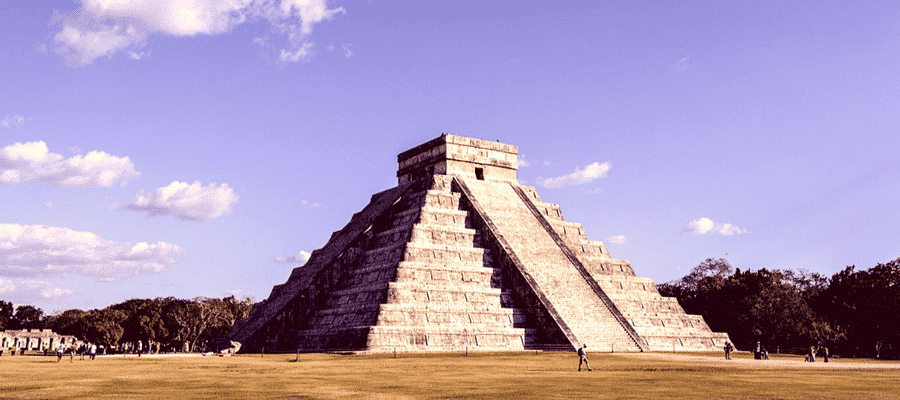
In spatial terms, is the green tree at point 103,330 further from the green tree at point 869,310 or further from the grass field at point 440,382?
the green tree at point 869,310

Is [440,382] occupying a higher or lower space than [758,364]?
lower

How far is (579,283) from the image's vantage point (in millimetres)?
42406

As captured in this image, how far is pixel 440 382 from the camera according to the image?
1944 centimetres

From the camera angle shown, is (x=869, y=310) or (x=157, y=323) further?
(x=157, y=323)

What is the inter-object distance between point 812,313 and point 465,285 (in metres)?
33.9

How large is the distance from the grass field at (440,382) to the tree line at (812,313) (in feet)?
107

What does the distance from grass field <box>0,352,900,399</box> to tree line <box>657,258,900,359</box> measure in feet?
107

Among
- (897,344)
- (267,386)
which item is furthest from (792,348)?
(267,386)

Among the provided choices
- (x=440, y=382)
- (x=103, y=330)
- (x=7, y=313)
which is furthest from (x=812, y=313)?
(x=7, y=313)

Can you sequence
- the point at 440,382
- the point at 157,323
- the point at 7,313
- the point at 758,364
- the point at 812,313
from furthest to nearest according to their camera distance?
the point at 7,313, the point at 157,323, the point at 812,313, the point at 758,364, the point at 440,382

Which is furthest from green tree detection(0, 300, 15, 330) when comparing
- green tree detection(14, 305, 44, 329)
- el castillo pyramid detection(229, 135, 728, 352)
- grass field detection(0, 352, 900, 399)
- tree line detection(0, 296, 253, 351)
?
grass field detection(0, 352, 900, 399)

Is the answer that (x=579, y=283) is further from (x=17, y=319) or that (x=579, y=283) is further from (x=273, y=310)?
(x=17, y=319)

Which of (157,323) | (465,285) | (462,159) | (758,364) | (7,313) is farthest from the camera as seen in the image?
(7,313)

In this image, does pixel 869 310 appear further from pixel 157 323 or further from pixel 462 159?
pixel 157 323
